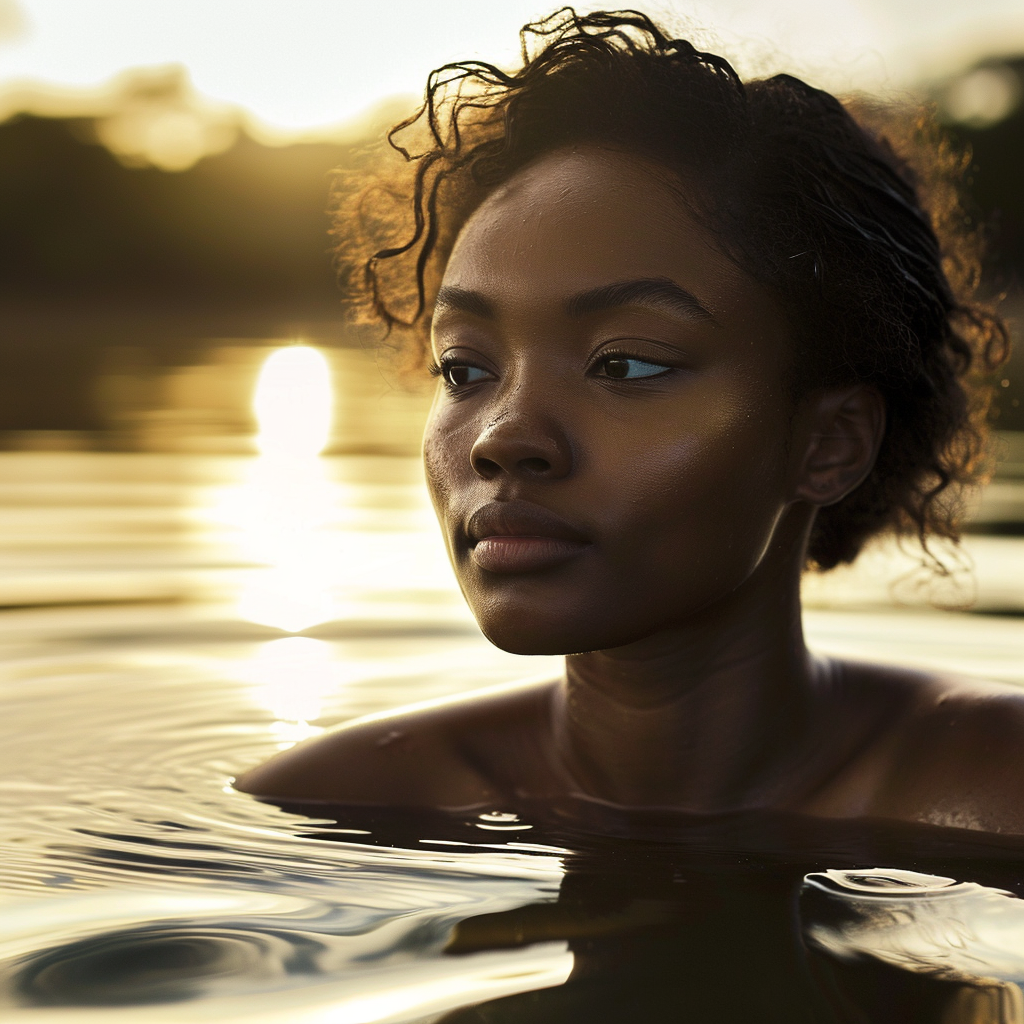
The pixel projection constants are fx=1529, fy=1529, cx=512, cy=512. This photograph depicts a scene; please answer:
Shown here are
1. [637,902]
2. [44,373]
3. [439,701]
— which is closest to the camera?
[637,902]

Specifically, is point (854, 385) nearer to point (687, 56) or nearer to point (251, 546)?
point (687, 56)

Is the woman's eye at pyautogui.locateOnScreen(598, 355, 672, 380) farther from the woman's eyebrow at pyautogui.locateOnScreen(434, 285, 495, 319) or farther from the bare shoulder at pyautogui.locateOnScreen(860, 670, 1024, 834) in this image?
the bare shoulder at pyautogui.locateOnScreen(860, 670, 1024, 834)

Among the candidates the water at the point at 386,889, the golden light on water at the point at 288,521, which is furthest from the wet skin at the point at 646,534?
the golden light on water at the point at 288,521

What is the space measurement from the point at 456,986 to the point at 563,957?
19cm

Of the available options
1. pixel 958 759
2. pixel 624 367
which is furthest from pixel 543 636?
pixel 958 759

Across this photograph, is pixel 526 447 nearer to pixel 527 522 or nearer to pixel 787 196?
pixel 527 522

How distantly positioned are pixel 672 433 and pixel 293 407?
1238 cm

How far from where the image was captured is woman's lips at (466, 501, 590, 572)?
7.86 ft

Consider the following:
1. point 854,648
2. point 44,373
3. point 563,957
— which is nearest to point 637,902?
point 563,957

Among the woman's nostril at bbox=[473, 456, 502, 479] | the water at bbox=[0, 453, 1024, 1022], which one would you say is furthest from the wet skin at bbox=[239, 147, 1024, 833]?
the water at bbox=[0, 453, 1024, 1022]

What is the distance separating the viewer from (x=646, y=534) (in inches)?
95.7

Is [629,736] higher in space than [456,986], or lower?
higher

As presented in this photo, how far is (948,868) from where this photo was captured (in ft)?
8.30

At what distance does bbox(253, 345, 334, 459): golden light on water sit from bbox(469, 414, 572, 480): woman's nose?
8045mm
